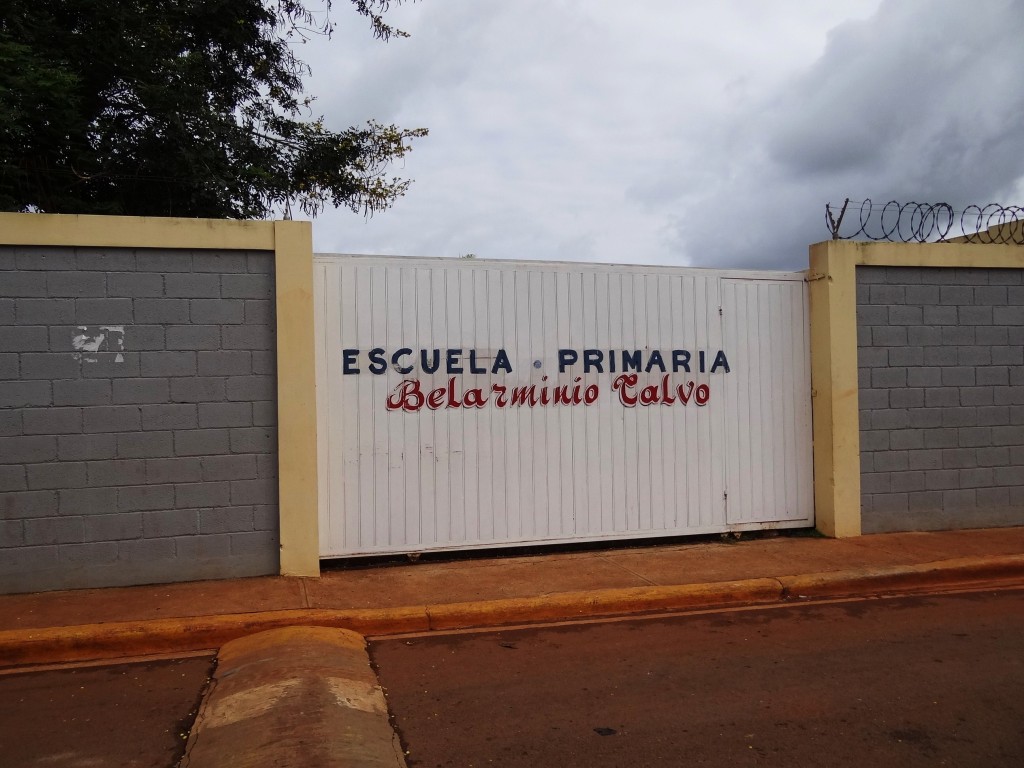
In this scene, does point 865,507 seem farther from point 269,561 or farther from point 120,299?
point 120,299

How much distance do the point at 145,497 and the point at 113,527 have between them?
33 centimetres

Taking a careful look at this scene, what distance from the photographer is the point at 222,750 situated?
4047 mm

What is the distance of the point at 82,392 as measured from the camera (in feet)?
21.9

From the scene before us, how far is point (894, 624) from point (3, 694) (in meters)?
5.98

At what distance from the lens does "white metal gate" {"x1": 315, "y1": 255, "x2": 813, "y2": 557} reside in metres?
7.50

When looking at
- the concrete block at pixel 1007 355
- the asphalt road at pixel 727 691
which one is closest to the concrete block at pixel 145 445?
the asphalt road at pixel 727 691

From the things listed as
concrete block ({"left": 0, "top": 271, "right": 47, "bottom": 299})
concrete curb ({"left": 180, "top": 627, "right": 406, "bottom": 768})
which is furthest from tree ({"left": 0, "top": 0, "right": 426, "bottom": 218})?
concrete curb ({"left": 180, "top": 627, "right": 406, "bottom": 768})

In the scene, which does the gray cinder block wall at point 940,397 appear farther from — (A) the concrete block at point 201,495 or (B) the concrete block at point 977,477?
(A) the concrete block at point 201,495

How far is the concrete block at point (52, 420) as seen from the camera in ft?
21.6

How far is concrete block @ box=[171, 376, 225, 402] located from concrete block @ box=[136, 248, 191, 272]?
915mm

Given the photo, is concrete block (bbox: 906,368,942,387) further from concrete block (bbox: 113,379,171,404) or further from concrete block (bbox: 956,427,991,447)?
concrete block (bbox: 113,379,171,404)

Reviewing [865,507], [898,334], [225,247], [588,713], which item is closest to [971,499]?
[865,507]

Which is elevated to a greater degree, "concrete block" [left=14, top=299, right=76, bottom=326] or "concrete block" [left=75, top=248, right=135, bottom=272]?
"concrete block" [left=75, top=248, right=135, bottom=272]

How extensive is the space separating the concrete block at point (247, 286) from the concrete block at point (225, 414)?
90 cm
